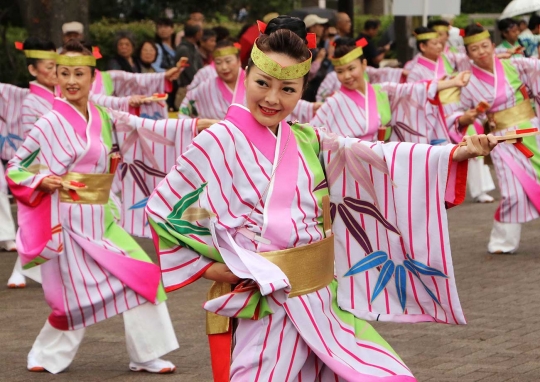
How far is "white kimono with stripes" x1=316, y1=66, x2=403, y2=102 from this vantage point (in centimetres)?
1266

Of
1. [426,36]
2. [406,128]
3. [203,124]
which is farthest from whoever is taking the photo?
[426,36]

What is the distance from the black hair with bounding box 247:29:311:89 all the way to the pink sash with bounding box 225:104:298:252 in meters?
0.21

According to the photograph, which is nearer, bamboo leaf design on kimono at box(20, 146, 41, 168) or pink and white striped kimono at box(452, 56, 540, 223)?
bamboo leaf design on kimono at box(20, 146, 41, 168)


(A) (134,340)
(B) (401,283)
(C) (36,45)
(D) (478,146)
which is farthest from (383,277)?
(C) (36,45)

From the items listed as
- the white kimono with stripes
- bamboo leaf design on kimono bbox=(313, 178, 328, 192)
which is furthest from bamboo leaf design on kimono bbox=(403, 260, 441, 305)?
the white kimono with stripes

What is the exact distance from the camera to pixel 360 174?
4.06 meters

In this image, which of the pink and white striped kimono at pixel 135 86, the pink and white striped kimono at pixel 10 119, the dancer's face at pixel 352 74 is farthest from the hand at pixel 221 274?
the pink and white striped kimono at pixel 135 86

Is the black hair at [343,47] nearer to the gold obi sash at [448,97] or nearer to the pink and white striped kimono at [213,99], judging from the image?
the pink and white striped kimono at [213,99]

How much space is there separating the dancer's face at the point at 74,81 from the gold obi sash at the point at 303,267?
7.99 feet

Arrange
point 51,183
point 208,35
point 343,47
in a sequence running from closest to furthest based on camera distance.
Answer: point 51,183 → point 343,47 → point 208,35

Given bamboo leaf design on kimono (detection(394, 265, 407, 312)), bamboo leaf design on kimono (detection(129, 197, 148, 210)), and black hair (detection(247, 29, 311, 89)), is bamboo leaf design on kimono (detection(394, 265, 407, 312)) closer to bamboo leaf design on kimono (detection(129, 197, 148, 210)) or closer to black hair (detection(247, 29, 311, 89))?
black hair (detection(247, 29, 311, 89))

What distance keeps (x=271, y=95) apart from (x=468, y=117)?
4.75m

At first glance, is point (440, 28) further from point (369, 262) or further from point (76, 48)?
point (369, 262)

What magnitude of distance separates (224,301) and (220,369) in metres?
0.31
